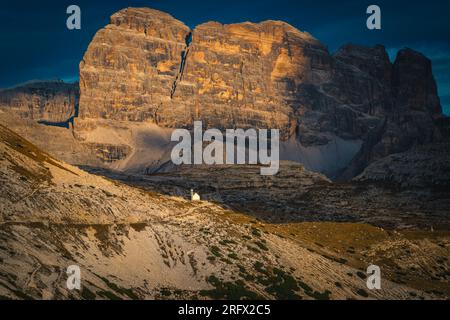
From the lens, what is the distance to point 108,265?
77062 millimetres

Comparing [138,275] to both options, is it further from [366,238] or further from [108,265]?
[366,238]

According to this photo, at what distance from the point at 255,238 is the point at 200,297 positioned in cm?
2615

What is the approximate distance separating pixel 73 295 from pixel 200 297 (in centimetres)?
1482

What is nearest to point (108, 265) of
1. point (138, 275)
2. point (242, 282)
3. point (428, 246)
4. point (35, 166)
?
point (138, 275)

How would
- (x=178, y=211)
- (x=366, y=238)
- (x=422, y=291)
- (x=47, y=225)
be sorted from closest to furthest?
(x=47, y=225), (x=422, y=291), (x=178, y=211), (x=366, y=238)

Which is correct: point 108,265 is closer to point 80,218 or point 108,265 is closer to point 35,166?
point 80,218

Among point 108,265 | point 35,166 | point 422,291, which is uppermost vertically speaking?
point 35,166

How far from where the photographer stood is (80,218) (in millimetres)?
87375

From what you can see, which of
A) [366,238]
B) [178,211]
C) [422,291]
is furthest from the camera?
[366,238]

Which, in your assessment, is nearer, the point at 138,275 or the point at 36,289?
the point at 36,289

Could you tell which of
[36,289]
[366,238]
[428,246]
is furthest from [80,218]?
[428,246]
